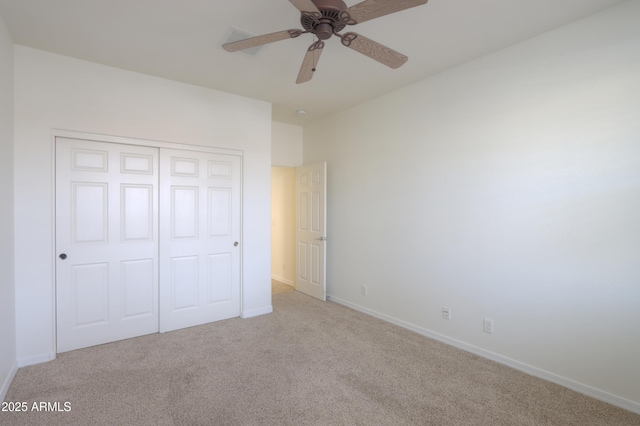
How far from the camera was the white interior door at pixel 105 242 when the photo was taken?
2863mm

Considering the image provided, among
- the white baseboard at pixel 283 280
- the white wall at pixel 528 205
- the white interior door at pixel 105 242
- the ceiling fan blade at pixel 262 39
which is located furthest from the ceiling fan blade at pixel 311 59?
the white baseboard at pixel 283 280

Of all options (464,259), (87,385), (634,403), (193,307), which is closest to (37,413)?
(87,385)

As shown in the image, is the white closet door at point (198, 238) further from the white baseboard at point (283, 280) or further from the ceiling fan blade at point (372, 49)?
the ceiling fan blade at point (372, 49)

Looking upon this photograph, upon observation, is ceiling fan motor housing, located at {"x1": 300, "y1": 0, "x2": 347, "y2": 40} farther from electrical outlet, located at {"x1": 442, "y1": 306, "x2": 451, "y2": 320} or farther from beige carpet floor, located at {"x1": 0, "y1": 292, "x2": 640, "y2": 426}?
electrical outlet, located at {"x1": 442, "y1": 306, "x2": 451, "y2": 320}

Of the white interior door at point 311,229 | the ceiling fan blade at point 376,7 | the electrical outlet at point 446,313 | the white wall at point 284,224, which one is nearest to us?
the ceiling fan blade at point 376,7

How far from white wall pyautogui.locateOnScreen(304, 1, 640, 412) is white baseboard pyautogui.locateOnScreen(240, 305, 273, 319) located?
1482 millimetres

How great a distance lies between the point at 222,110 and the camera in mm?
3703

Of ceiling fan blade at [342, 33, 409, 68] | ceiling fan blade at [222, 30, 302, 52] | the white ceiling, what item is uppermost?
the white ceiling

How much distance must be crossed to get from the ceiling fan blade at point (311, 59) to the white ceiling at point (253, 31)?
429 mm

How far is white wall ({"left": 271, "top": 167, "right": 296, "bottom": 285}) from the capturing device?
5.38 meters

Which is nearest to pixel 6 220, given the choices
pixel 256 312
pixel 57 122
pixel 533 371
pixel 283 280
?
pixel 57 122

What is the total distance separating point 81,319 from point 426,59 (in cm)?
422

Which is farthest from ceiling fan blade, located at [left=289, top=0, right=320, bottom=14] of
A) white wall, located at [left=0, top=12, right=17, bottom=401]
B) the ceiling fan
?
white wall, located at [left=0, top=12, right=17, bottom=401]

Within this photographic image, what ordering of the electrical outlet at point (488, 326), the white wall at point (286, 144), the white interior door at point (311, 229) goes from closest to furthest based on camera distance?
1. the electrical outlet at point (488, 326)
2. the white interior door at point (311, 229)
3. the white wall at point (286, 144)
